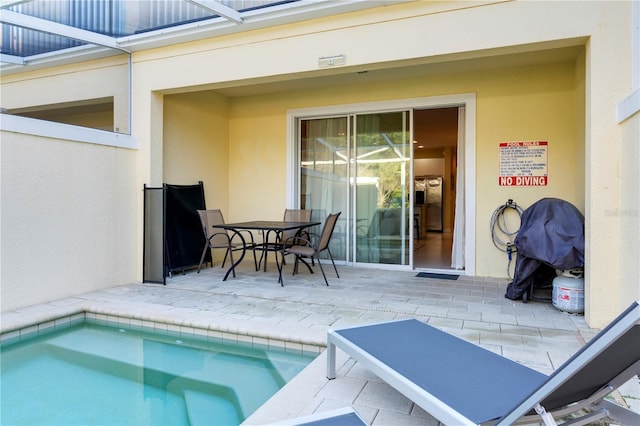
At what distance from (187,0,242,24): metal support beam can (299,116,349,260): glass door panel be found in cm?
251

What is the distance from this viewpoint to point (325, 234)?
4.88m

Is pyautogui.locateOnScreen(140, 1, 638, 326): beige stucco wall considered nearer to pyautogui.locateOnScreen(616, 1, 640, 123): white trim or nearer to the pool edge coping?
pyautogui.locateOnScreen(616, 1, 640, 123): white trim

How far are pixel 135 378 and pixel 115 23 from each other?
170 inches

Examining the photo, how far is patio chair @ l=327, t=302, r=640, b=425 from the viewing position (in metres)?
1.29

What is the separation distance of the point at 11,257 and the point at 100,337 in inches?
54.0

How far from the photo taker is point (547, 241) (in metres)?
3.75

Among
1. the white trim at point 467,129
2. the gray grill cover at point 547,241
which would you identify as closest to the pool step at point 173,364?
the gray grill cover at point 547,241

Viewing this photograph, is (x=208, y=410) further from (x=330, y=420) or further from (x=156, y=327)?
(x=156, y=327)

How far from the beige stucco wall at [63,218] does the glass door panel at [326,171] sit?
8.75ft

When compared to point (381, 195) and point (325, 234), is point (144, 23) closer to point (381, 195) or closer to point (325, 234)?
point (325, 234)

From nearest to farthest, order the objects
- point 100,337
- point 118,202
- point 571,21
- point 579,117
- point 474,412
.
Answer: point 474,412, point 571,21, point 100,337, point 579,117, point 118,202

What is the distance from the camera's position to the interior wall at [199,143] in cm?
577

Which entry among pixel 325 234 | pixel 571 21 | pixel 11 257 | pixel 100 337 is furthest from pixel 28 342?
pixel 571 21

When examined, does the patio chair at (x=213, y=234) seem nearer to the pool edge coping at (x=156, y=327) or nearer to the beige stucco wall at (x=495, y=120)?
the beige stucco wall at (x=495, y=120)
